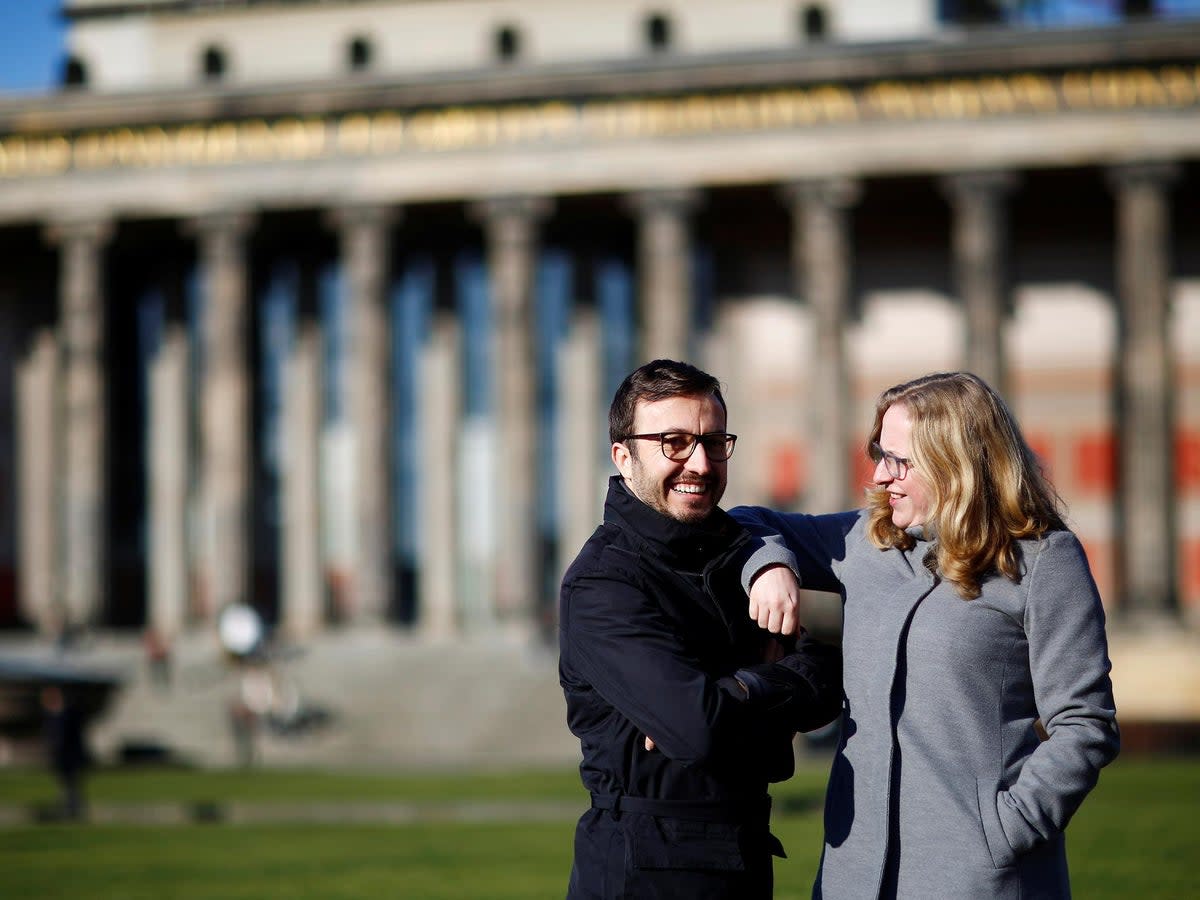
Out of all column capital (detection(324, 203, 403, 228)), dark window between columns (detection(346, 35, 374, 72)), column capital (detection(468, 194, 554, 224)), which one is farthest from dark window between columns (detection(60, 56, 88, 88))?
column capital (detection(468, 194, 554, 224))

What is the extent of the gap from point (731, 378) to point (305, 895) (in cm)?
3610

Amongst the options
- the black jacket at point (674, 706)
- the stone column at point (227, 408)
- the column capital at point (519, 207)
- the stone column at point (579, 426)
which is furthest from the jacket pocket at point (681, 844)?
the stone column at point (579, 426)

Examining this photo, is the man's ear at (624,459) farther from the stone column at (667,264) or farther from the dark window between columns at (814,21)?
the dark window between columns at (814,21)

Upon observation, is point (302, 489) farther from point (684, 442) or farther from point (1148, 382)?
point (684, 442)

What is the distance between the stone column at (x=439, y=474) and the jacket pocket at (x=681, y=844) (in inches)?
1761

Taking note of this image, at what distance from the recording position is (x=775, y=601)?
479cm

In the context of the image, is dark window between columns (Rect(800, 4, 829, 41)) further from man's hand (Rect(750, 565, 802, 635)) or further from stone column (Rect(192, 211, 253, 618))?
man's hand (Rect(750, 565, 802, 635))

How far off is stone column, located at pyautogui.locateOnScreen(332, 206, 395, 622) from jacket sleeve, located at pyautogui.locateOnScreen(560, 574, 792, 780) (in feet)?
133

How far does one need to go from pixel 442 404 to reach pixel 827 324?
12414mm

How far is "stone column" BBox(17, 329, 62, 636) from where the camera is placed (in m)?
52.9

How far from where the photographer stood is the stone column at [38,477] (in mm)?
52906

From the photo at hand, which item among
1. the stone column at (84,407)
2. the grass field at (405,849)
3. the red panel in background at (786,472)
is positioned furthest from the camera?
the red panel in background at (786,472)

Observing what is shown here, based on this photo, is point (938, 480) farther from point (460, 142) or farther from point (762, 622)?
point (460, 142)

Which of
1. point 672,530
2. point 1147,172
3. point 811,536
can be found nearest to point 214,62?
point 1147,172
